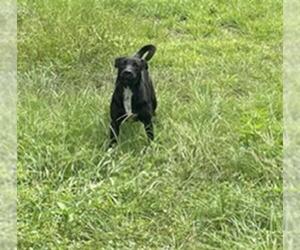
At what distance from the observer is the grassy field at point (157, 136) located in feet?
11.1

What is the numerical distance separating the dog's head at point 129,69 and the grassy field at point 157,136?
1.07 ft

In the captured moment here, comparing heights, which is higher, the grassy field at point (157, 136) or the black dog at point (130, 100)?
the black dog at point (130, 100)

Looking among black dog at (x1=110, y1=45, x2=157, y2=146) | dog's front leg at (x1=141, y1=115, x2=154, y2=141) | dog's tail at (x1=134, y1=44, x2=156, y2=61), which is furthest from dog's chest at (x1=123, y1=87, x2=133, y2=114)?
dog's tail at (x1=134, y1=44, x2=156, y2=61)

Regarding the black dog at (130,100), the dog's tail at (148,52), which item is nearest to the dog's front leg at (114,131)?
the black dog at (130,100)

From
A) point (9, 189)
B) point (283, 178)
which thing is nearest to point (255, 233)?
point (283, 178)

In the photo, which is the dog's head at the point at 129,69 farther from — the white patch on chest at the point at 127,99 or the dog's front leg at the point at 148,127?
the dog's front leg at the point at 148,127

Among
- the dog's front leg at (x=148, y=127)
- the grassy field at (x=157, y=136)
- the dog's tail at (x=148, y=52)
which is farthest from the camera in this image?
the dog's tail at (x=148, y=52)

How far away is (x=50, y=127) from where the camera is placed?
4.25m

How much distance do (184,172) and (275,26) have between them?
2.85 meters

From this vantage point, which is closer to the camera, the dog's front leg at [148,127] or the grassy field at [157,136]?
the grassy field at [157,136]

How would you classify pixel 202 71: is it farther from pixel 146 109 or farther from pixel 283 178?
pixel 283 178

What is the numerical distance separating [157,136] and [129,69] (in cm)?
42

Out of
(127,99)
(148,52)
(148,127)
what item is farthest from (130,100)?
(148,52)

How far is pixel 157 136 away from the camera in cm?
430
